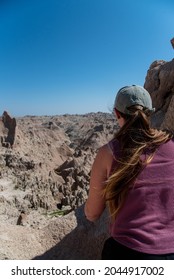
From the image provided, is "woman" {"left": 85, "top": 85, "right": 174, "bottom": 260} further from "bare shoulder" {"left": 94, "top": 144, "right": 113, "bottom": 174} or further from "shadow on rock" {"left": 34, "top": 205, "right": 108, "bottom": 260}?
"shadow on rock" {"left": 34, "top": 205, "right": 108, "bottom": 260}

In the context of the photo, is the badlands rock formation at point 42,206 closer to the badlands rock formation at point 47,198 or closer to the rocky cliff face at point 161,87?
the badlands rock formation at point 47,198

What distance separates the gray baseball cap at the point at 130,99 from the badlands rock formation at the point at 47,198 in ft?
6.90

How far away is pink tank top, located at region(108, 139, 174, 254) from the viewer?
58.5 inches

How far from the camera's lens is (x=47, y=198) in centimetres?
778

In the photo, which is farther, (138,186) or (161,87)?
(161,87)

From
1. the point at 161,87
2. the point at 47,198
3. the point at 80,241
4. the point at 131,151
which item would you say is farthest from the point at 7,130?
the point at 131,151

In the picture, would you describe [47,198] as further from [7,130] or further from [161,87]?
[7,130]

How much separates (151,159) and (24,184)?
7615 millimetres

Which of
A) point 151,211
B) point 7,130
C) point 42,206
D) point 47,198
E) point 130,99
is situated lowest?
point 42,206

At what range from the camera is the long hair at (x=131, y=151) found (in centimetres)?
156

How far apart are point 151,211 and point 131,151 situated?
0.26 m

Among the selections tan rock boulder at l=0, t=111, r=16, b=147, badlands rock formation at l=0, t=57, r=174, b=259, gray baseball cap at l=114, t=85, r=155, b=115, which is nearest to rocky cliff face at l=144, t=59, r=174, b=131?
badlands rock formation at l=0, t=57, r=174, b=259

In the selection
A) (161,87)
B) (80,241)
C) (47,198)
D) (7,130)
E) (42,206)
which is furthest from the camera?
(7,130)
